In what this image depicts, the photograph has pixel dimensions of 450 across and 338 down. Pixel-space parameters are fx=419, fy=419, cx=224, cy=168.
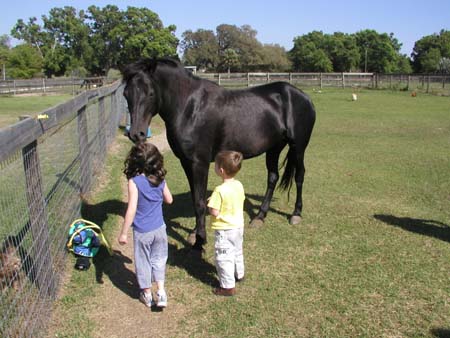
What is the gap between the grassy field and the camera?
10.5ft

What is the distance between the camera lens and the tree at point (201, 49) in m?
104

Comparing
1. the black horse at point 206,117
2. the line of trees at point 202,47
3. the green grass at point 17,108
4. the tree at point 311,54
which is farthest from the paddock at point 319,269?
the tree at point 311,54

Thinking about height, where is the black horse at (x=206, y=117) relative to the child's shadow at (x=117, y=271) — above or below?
above

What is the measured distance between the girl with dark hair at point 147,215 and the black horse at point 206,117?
67 centimetres

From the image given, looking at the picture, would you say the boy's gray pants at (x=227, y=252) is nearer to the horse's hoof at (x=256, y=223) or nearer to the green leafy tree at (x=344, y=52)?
the horse's hoof at (x=256, y=223)

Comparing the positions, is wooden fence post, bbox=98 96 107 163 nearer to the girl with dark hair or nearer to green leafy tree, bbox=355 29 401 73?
the girl with dark hair

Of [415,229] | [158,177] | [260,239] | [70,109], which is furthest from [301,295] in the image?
[70,109]

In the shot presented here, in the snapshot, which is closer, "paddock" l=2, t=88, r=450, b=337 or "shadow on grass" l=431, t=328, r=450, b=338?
"shadow on grass" l=431, t=328, r=450, b=338

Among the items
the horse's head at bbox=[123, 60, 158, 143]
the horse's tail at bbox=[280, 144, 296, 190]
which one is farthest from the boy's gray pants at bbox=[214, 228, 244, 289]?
the horse's tail at bbox=[280, 144, 296, 190]

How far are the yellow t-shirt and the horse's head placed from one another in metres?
0.92

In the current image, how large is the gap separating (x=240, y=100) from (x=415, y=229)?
104 inches

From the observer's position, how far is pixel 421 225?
17.2 ft

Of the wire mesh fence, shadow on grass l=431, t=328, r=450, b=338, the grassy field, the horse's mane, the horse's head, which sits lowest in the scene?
shadow on grass l=431, t=328, r=450, b=338

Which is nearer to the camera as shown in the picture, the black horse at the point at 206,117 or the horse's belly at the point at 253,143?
the black horse at the point at 206,117
